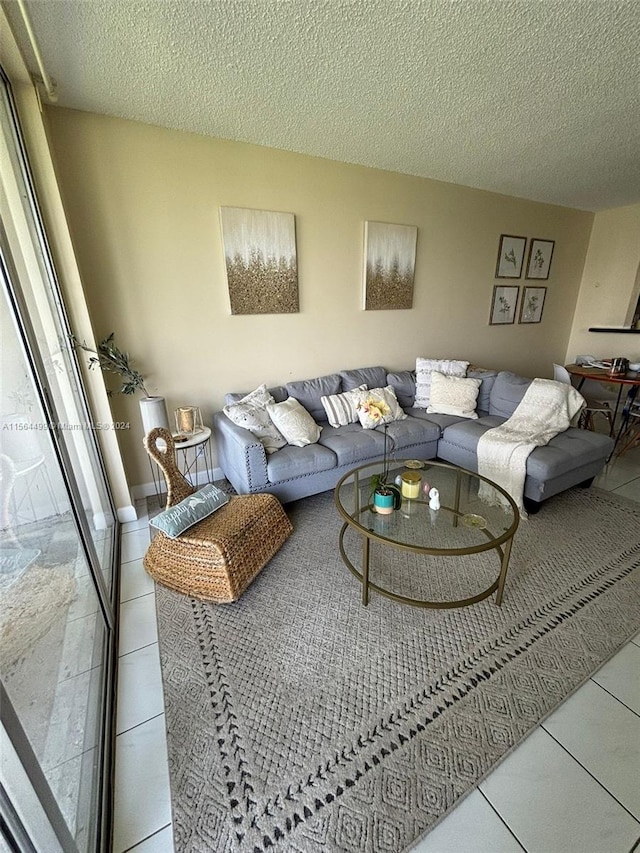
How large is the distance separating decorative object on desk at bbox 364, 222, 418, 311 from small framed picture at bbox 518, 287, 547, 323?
1.86m

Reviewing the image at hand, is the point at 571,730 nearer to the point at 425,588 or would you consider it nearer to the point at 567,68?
the point at 425,588

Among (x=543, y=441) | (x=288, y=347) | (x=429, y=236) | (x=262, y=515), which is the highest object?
(x=429, y=236)

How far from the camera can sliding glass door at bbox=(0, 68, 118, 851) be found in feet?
2.43

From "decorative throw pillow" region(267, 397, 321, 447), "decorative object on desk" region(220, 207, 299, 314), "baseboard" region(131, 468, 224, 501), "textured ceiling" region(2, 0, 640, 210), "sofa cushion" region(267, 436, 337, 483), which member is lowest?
"baseboard" region(131, 468, 224, 501)

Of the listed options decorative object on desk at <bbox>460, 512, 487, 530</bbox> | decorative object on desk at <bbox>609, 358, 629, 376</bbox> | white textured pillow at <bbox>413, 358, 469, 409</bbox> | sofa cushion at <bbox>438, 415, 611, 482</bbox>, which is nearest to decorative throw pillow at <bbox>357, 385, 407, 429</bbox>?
white textured pillow at <bbox>413, 358, 469, 409</bbox>

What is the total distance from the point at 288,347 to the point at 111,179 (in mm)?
1602

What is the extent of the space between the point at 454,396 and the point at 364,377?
83 centimetres

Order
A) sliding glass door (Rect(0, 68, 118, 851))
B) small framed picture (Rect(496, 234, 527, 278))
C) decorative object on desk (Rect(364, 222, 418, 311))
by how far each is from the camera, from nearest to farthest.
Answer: sliding glass door (Rect(0, 68, 118, 851))
decorative object on desk (Rect(364, 222, 418, 311))
small framed picture (Rect(496, 234, 527, 278))

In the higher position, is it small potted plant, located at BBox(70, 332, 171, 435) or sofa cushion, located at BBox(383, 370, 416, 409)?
small potted plant, located at BBox(70, 332, 171, 435)

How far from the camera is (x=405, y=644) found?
62.1 inches

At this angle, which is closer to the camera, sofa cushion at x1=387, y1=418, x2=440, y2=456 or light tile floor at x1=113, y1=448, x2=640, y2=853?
light tile floor at x1=113, y1=448, x2=640, y2=853

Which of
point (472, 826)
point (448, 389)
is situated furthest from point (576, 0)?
point (472, 826)

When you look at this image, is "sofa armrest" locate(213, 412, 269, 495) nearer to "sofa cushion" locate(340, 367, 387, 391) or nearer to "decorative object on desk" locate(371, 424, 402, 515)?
"decorative object on desk" locate(371, 424, 402, 515)

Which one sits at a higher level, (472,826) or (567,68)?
(567,68)
